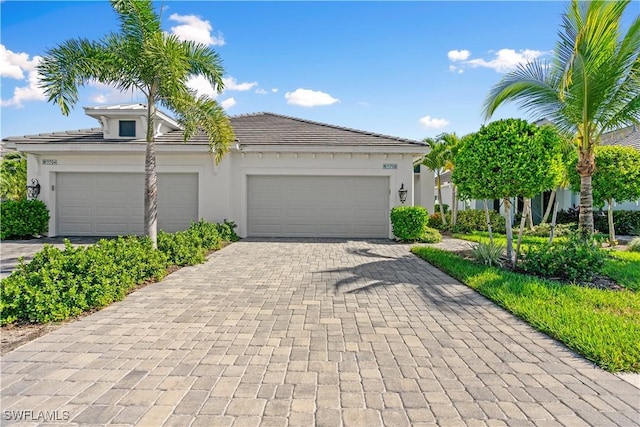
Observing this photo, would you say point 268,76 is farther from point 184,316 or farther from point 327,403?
point 327,403

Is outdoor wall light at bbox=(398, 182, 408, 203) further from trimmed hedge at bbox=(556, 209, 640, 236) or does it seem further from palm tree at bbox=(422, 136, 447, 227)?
trimmed hedge at bbox=(556, 209, 640, 236)

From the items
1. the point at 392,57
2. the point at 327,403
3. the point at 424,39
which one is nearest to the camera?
the point at 327,403

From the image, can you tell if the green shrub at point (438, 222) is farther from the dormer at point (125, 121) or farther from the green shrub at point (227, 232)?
the dormer at point (125, 121)

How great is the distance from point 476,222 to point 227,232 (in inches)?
454

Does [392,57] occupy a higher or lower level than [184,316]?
higher

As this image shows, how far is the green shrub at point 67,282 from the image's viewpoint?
427 centimetres

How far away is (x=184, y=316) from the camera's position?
181 inches

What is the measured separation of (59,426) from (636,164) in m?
14.9

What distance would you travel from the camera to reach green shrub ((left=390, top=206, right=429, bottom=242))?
473 inches

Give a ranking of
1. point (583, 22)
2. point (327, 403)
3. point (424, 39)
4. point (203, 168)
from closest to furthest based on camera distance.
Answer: point (327, 403) < point (583, 22) < point (424, 39) < point (203, 168)

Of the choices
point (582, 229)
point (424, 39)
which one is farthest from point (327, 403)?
point (424, 39)

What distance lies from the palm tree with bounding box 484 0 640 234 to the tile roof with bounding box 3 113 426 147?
460 cm

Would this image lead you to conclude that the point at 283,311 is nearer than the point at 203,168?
Yes

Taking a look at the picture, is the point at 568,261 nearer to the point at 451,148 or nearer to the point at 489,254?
the point at 489,254
